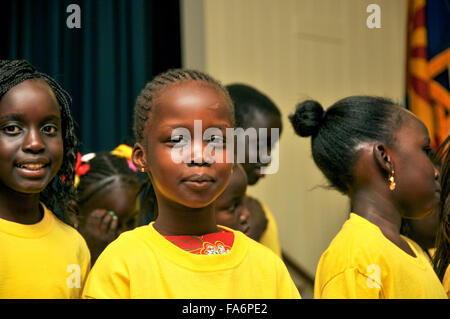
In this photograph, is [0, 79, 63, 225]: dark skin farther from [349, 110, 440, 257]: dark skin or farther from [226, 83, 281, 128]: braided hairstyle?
[226, 83, 281, 128]: braided hairstyle

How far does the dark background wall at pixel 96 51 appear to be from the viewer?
2.46 m

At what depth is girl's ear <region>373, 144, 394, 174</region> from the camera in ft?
4.68

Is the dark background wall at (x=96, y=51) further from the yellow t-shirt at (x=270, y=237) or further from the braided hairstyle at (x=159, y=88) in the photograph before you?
the braided hairstyle at (x=159, y=88)

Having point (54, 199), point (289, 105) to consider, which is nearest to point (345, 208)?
point (289, 105)

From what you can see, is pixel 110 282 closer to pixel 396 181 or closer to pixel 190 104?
pixel 190 104

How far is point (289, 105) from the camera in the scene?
10.3 feet

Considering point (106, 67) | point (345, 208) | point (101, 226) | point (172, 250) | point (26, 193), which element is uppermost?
point (106, 67)

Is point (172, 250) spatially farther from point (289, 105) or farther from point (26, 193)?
point (289, 105)

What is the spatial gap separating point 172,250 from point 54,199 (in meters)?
0.41

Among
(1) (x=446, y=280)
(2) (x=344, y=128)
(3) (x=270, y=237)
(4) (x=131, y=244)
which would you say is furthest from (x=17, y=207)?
(3) (x=270, y=237)

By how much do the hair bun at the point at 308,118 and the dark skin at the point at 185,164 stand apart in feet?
1.08

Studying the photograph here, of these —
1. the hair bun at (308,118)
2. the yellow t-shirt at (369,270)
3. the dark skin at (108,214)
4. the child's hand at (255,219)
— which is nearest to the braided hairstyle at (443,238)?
the yellow t-shirt at (369,270)

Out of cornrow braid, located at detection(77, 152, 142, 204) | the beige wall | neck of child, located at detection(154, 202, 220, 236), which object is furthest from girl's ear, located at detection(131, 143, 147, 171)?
the beige wall
